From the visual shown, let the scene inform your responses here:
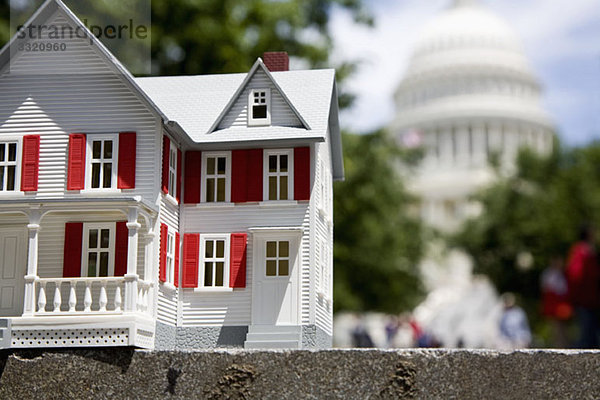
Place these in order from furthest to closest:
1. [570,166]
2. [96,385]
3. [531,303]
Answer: [570,166] → [531,303] → [96,385]

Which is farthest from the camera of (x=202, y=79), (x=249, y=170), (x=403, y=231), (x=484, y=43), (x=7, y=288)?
(x=484, y=43)

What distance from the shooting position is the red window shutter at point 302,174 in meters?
19.7

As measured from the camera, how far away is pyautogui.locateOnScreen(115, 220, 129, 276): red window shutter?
728 inches

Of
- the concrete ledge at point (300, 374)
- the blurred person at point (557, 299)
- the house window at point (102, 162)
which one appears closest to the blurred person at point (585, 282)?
the blurred person at point (557, 299)

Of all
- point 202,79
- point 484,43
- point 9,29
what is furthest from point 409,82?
point 202,79

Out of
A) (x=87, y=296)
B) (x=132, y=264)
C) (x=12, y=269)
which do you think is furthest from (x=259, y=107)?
(x=12, y=269)

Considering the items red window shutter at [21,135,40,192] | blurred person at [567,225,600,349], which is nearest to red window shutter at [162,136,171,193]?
red window shutter at [21,135,40,192]

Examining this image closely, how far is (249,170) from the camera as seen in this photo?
20.1m

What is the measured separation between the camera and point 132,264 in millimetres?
17438

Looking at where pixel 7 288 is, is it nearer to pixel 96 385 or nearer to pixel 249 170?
pixel 96 385

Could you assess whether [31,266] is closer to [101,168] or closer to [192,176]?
[101,168]

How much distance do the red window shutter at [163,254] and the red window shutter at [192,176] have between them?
1.35 m

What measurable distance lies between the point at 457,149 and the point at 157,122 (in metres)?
116

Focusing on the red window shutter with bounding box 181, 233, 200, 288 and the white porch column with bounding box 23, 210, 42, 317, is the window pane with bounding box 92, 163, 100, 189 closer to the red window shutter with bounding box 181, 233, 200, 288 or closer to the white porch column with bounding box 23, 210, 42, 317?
the white porch column with bounding box 23, 210, 42, 317
